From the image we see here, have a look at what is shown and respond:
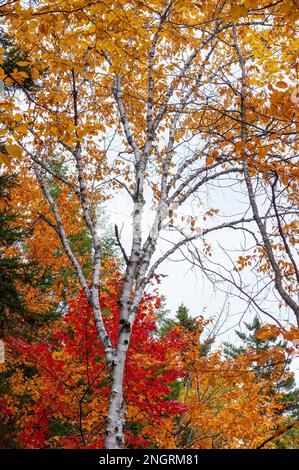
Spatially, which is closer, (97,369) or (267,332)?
(267,332)

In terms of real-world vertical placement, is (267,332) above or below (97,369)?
below

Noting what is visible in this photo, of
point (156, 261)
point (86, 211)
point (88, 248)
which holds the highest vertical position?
point (88, 248)

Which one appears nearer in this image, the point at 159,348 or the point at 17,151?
the point at 17,151

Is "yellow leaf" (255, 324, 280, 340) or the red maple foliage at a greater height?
the red maple foliage

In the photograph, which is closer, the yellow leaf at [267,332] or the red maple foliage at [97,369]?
the yellow leaf at [267,332]

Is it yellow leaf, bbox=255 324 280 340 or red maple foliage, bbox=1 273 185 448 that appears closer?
yellow leaf, bbox=255 324 280 340

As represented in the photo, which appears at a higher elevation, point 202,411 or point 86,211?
point 86,211

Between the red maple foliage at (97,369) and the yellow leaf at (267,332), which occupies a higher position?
the red maple foliage at (97,369)
